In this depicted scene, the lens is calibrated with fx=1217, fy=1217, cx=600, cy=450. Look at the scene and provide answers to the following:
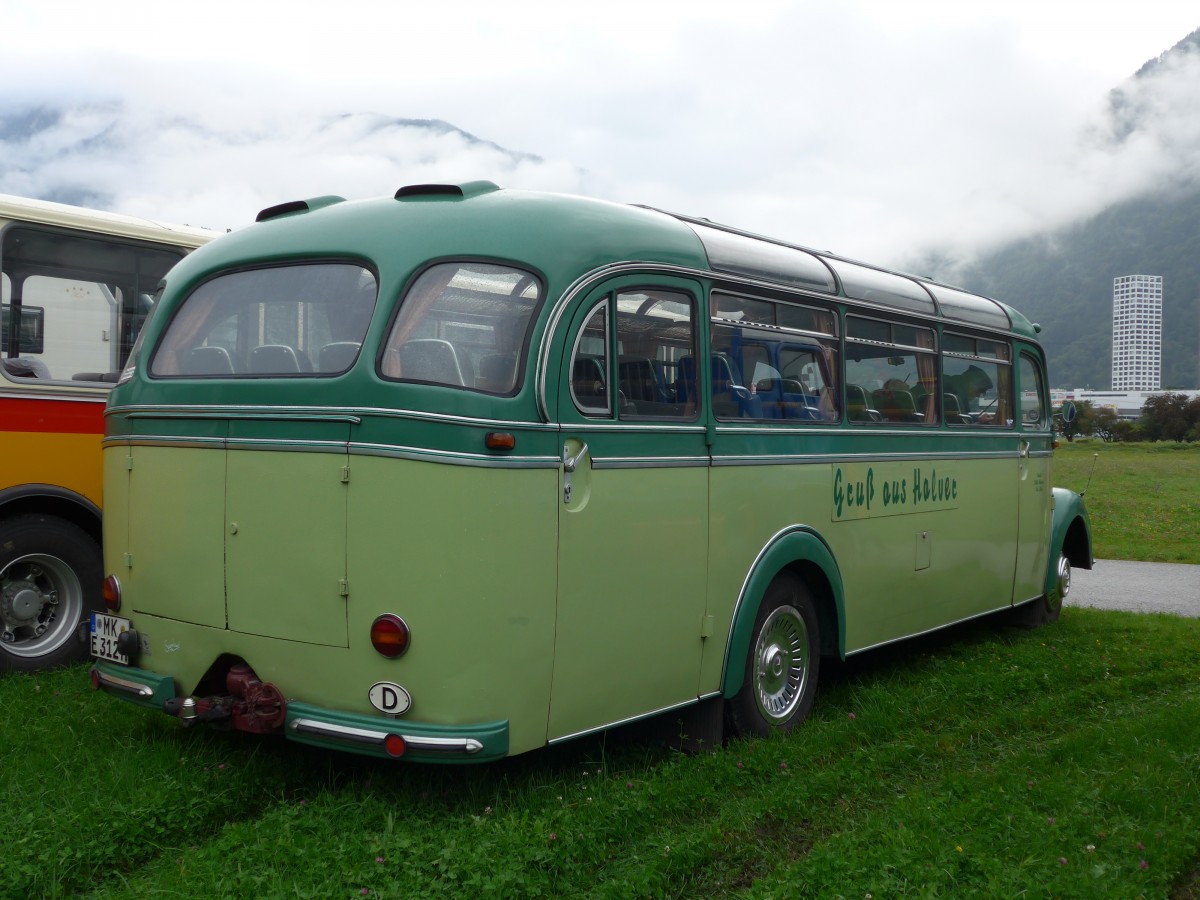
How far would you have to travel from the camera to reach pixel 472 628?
4508 mm

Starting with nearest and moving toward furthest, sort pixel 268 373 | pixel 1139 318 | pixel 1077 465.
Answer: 1. pixel 268 373
2. pixel 1077 465
3. pixel 1139 318

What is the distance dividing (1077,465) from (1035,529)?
36392 mm

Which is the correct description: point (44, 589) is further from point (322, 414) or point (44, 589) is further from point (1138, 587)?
point (1138, 587)

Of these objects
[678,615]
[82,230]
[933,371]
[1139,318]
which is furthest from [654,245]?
[1139,318]

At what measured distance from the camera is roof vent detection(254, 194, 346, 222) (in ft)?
18.6

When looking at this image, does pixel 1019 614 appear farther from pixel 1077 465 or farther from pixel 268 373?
pixel 1077 465

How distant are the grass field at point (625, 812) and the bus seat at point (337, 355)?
5.68 feet

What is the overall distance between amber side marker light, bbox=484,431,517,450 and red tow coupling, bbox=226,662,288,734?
1.36 metres

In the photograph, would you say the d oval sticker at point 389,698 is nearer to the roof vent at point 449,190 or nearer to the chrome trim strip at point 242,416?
the chrome trim strip at point 242,416

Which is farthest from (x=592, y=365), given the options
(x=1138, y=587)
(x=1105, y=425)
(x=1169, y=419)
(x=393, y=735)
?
(x=1105, y=425)

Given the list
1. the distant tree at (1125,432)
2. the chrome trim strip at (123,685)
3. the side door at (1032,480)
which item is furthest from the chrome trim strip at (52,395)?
the distant tree at (1125,432)

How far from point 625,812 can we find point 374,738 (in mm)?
1063

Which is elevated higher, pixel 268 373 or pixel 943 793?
pixel 268 373

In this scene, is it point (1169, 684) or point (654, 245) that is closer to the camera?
point (654, 245)
